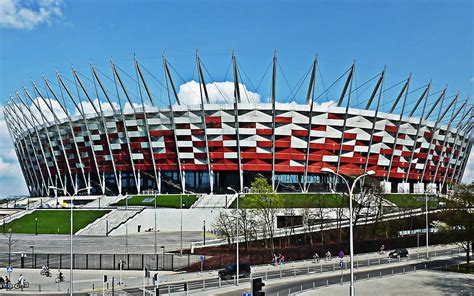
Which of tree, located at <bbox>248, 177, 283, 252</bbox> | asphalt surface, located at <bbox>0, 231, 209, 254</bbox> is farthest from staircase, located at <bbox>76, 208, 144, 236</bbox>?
tree, located at <bbox>248, 177, 283, 252</bbox>

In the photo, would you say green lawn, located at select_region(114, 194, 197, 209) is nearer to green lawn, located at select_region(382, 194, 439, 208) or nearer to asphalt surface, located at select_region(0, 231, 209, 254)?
asphalt surface, located at select_region(0, 231, 209, 254)

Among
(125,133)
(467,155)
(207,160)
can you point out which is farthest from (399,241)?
(467,155)

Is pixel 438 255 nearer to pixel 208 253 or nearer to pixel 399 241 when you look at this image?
pixel 399 241

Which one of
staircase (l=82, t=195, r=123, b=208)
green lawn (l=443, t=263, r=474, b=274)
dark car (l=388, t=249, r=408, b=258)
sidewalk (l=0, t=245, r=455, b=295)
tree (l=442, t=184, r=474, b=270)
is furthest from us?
staircase (l=82, t=195, r=123, b=208)

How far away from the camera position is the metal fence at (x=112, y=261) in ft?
161

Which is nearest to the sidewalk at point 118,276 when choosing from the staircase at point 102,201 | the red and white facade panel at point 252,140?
the staircase at point 102,201

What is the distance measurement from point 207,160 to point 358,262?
54.3 metres

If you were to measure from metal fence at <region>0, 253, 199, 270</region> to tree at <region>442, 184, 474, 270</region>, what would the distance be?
25874mm

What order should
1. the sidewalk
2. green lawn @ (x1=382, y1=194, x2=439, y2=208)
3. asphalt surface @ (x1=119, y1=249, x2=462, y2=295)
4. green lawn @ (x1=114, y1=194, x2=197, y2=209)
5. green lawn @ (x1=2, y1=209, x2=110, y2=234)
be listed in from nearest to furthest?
asphalt surface @ (x1=119, y1=249, x2=462, y2=295) < the sidewalk < green lawn @ (x1=2, y1=209, x2=110, y2=234) < green lawn @ (x1=382, y1=194, x2=439, y2=208) < green lawn @ (x1=114, y1=194, x2=197, y2=209)

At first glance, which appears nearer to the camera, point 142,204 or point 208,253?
point 208,253

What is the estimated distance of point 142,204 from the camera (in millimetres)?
94375

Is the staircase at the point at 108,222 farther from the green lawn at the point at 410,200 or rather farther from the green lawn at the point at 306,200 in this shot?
the green lawn at the point at 410,200

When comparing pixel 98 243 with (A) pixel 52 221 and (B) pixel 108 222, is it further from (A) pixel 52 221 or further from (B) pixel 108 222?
(A) pixel 52 221

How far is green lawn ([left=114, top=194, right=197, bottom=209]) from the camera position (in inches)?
3657
